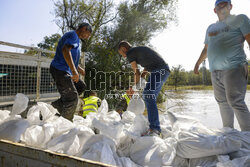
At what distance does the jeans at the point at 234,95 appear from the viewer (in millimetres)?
1633

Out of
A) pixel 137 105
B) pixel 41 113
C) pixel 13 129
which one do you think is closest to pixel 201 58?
pixel 137 105

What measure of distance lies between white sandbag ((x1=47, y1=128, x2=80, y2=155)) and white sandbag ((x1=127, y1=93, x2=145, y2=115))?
959 millimetres

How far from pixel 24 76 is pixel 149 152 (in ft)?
10.3

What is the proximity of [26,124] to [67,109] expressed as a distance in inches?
27.1

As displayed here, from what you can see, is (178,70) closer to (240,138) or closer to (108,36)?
(108,36)

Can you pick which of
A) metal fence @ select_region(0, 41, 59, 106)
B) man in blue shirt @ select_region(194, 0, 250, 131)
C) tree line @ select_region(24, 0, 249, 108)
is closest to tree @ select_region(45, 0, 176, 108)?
tree line @ select_region(24, 0, 249, 108)

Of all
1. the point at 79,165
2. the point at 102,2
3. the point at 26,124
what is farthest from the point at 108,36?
the point at 79,165

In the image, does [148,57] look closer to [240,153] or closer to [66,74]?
[66,74]

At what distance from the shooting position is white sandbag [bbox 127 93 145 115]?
6.70 ft

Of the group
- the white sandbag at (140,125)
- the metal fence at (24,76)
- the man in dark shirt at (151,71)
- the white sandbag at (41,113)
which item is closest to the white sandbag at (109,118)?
the white sandbag at (140,125)

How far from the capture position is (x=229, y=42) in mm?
1792

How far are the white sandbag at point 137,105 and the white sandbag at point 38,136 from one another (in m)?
1.02

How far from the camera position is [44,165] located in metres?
0.95

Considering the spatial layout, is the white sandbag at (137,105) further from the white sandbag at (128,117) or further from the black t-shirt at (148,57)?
the black t-shirt at (148,57)
